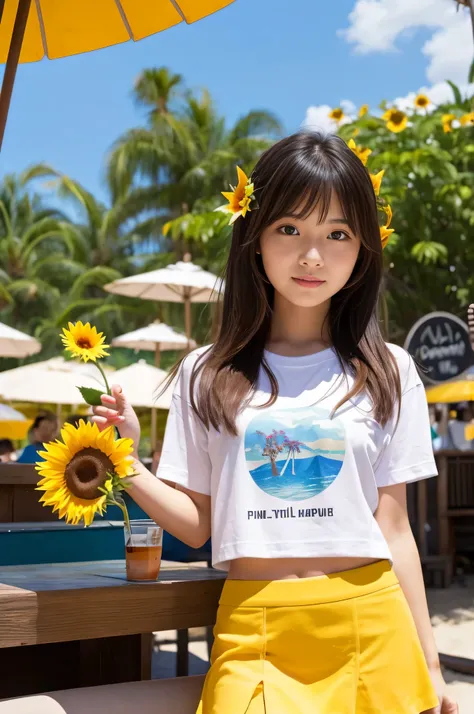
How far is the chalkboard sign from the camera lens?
659 cm

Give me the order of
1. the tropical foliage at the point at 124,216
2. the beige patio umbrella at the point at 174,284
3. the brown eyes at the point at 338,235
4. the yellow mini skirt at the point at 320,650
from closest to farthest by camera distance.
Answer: the yellow mini skirt at the point at 320,650 < the brown eyes at the point at 338,235 < the beige patio umbrella at the point at 174,284 < the tropical foliage at the point at 124,216

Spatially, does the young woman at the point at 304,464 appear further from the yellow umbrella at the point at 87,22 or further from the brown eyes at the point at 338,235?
the yellow umbrella at the point at 87,22

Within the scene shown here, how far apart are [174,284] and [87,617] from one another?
6764 mm

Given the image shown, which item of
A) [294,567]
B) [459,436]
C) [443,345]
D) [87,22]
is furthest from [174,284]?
[294,567]

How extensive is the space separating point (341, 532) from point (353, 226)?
0.56 m

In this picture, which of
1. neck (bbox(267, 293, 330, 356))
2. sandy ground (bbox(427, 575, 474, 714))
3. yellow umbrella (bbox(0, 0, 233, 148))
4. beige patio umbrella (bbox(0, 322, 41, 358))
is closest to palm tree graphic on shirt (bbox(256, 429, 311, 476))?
neck (bbox(267, 293, 330, 356))

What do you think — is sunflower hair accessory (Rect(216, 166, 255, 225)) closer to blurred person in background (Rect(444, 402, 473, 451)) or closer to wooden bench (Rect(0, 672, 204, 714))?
wooden bench (Rect(0, 672, 204, 714))

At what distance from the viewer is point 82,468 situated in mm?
1501

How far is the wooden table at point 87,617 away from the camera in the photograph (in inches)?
59.5

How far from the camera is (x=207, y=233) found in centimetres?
906

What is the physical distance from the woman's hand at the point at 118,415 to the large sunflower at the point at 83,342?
0.08m

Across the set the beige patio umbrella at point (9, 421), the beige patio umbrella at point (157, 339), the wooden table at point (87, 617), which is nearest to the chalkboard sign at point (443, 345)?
the beige patio umbrella at point (157, 339)

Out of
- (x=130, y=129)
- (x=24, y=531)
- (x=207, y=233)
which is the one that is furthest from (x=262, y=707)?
(x=130, y=129)

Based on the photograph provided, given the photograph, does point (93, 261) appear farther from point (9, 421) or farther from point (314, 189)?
point (314, 189)
